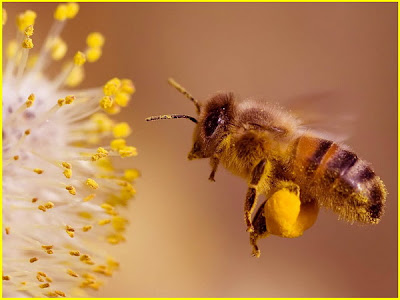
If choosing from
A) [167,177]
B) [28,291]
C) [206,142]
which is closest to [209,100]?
[206,142]

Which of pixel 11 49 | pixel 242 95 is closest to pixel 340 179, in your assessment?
pixel 11 49

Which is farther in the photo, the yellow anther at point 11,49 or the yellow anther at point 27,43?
the yellow anther at point 11,49

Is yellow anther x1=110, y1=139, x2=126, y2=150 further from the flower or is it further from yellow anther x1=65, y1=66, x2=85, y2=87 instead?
yellow anther x1=65, y1=66, x2=85, y2=87

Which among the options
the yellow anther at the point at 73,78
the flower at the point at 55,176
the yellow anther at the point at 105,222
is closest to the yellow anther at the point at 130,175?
the flower at the point at 55,176

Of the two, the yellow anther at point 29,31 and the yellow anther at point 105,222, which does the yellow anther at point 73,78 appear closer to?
the yellow anther at point 29,31

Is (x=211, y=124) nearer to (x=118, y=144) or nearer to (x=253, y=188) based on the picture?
(x=253, y=188)

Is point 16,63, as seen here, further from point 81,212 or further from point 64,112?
point 81,212

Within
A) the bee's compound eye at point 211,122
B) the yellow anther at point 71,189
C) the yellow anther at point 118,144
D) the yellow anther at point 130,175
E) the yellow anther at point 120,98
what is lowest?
the yellow anther at point 71,189

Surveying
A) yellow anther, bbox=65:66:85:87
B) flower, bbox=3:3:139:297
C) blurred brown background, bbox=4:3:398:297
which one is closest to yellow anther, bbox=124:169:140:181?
flower, bbox=3:3:139:297
